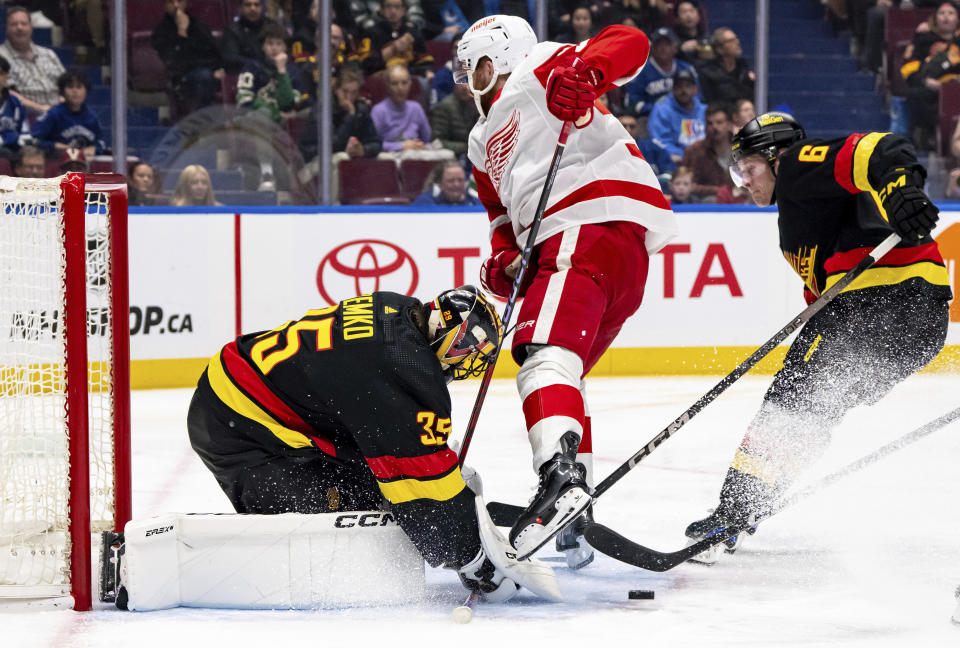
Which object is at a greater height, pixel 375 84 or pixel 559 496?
pixel 375 84

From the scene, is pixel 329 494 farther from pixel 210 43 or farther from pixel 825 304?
pixel 210 43

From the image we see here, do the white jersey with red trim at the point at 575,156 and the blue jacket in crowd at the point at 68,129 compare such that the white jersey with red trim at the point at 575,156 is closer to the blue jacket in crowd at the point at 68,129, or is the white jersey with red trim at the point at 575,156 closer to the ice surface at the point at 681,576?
the ice surface at the point at 681,576

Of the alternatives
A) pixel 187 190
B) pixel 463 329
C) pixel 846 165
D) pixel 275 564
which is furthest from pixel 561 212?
pixel 187 190

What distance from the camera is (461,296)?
2359 millimetres

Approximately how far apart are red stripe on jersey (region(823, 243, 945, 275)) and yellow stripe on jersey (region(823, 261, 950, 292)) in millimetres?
11

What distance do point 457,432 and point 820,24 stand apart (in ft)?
10.6

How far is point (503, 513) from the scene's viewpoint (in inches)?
105

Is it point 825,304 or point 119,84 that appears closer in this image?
point 825,304

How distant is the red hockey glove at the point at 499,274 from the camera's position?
286 cm

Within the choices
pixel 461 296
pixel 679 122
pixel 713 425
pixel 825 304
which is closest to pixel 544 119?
pixel 461 296

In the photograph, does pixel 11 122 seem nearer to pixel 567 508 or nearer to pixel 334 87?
pixel 334 87

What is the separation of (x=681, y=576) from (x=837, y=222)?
0.85 m

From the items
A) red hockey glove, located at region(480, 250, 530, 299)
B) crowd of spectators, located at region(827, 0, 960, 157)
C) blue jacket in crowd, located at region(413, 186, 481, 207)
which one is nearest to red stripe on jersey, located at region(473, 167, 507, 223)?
red hockey glove, located at region(480, 250, 530, 299)

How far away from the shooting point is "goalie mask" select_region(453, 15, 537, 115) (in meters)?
2.75
